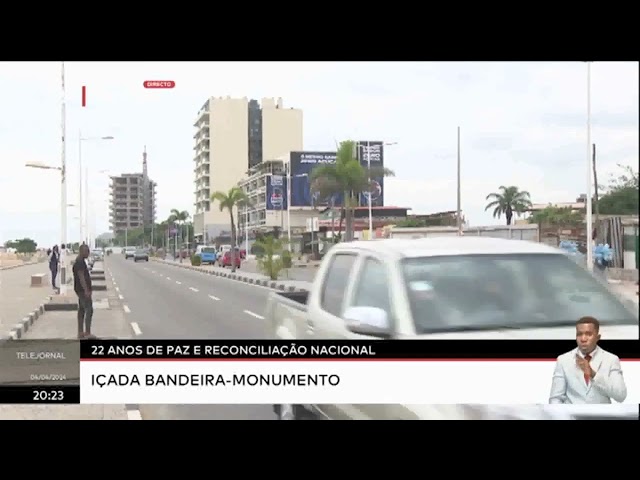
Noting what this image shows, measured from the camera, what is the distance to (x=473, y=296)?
14.1 feet

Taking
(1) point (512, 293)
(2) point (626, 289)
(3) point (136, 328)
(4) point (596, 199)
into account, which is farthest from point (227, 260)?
(2) point (626, 289)

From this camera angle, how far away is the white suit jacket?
4500 mm

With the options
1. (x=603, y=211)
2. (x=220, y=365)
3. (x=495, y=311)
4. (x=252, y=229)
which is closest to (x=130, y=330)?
(x=220, y=365)

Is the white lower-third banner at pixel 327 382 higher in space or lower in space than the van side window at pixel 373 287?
lower

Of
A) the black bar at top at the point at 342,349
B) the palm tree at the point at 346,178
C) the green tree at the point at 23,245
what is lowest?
the black bar at top at the point at 342,349

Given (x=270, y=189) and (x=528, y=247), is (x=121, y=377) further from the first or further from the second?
(x=528, y=247)

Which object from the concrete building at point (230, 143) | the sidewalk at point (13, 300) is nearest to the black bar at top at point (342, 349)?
the sidewalk at point (13, 300)

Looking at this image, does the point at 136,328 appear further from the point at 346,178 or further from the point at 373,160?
the point at 373,160

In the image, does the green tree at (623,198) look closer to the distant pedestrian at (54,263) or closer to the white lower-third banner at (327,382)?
the white lower-third banner at (327,382)

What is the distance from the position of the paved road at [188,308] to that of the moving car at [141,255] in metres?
0.06

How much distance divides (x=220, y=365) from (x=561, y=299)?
1.86 meters

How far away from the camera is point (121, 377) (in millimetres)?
4828

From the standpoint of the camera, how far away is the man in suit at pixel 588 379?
14.7ft

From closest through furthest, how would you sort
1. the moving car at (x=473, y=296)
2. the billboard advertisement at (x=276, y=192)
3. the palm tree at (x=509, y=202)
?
the moving car at (x=473, y=296)
the palm tree at (x=509, y=202)
the billboard advertisement at (x=276, y=192)
